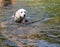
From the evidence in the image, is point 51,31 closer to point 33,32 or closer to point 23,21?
point 33,32

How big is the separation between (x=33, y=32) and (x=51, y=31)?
722 millimetres

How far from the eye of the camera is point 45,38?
25.3 ft

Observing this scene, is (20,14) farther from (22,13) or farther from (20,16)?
(22,13)

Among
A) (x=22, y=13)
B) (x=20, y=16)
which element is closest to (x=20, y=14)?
(x=20, y=16)

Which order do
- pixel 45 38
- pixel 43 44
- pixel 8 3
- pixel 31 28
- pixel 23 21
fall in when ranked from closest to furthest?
pixel 43 44
pixel 45 38
pixel 31 28
pixel 23 21
pixel 8 3

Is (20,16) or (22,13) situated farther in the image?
(20,16)

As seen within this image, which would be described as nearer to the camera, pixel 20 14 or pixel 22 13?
pixel 22 13

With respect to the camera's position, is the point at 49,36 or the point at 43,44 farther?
the point at 49,36

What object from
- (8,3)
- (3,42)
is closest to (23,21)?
(3,42)

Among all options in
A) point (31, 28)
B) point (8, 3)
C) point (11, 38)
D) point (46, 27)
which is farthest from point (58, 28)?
point (8, 3)

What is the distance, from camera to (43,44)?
7016 mm

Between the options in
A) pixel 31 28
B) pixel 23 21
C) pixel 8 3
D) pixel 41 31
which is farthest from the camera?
pixel 8 3

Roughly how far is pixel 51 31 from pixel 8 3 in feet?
29.2

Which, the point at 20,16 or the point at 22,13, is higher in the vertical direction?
the point at 22,13
